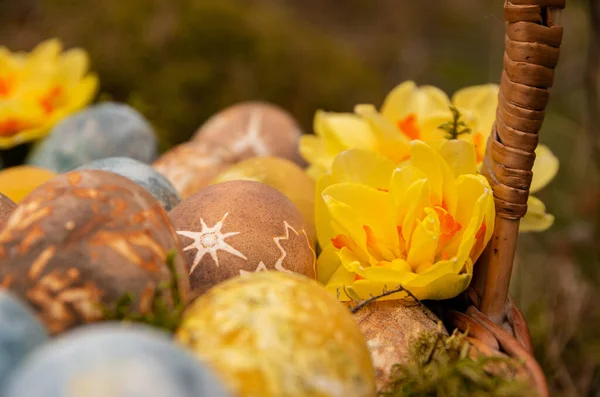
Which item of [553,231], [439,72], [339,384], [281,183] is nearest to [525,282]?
[553,231]

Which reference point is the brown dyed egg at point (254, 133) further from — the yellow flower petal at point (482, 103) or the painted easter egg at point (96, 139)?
the yellow flower petal at point (482, 103)

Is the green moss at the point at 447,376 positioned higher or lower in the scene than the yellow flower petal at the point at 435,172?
lower

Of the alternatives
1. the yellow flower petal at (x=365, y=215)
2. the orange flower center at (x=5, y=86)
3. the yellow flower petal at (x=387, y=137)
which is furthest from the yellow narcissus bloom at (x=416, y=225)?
the orange flower center at (x=5, y=86)

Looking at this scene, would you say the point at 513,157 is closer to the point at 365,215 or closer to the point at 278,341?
the point at 365,215

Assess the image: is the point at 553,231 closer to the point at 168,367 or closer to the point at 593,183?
the point at 593,183

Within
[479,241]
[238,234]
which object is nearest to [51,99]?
[238,234]

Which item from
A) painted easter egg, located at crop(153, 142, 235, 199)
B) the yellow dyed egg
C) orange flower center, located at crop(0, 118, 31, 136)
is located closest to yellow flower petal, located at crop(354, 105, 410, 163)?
painted easter egg, located at crop(153, 142, 235, 199)
